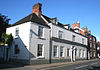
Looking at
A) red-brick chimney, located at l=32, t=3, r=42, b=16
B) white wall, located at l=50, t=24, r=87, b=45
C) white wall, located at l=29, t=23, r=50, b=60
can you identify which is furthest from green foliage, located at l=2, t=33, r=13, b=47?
white wall, located at l=50, t=24, r=87, b=45

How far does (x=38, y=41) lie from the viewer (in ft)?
64.0

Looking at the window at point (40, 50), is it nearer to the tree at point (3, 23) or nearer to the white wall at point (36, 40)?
the white wall at point (36, 40)

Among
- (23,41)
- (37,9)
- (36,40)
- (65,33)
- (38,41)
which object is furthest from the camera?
(65,33)

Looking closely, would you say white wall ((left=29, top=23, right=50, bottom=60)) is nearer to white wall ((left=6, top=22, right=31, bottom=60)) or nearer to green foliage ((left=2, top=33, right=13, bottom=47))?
white wall ((left=6, top=22, right=31, bottom=60))

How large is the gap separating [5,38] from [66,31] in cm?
1391

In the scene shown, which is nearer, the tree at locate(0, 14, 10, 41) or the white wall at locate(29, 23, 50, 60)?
the white wall at locate(29, 23, 50, 60)

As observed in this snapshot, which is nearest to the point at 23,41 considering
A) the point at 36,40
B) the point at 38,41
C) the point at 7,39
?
the point at 36,40

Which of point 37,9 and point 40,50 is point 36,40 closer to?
point 40,50

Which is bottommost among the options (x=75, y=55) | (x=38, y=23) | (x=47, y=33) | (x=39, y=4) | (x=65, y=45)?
(x=75, y=55)

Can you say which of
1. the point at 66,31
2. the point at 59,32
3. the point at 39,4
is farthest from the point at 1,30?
the point at 66,31

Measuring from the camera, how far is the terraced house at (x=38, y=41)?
1833cm

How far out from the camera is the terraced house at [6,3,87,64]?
18.3 m

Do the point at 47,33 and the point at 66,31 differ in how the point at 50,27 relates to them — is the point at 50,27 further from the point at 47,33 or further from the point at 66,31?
the point at 66,31

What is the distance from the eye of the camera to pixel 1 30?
26688mm
